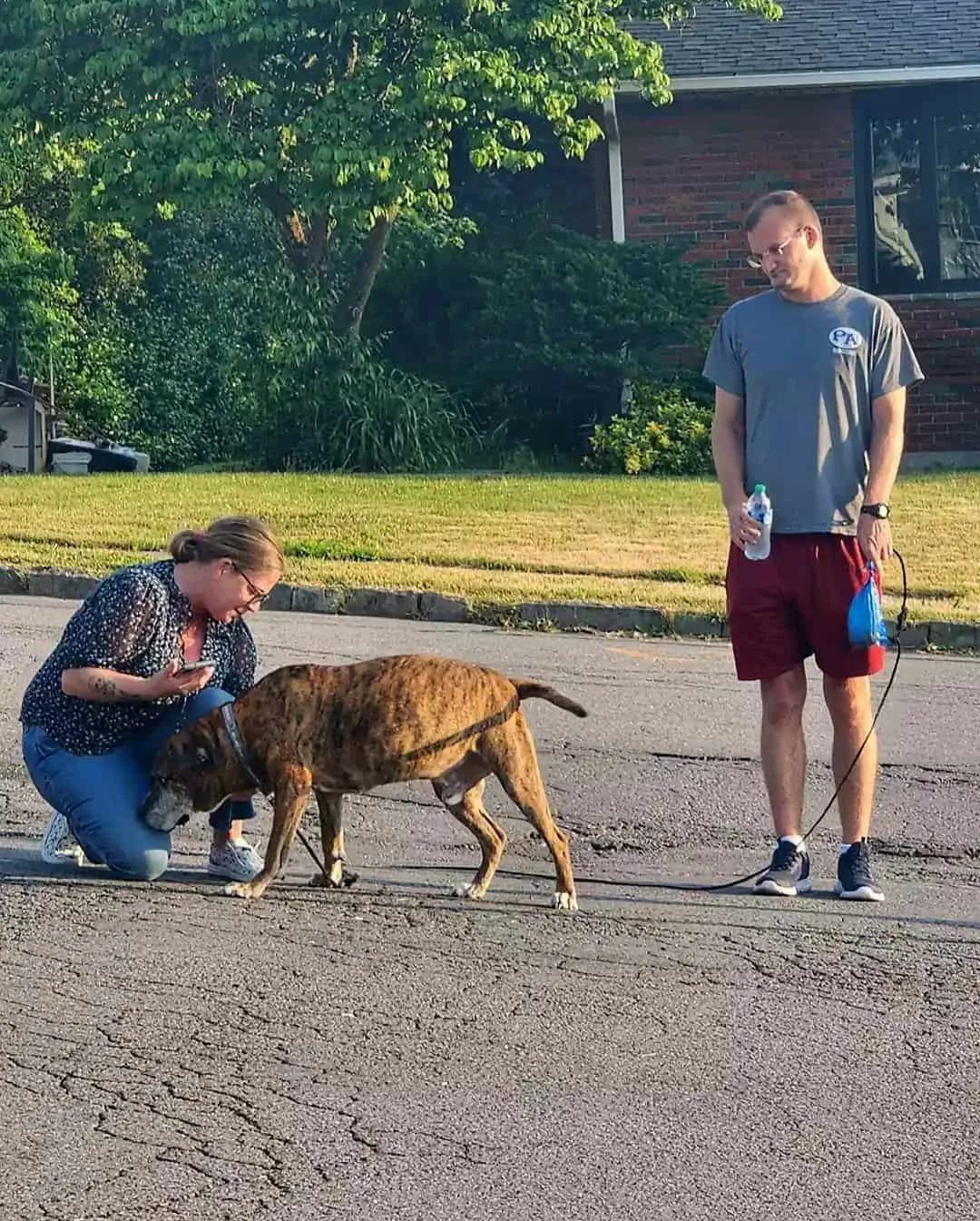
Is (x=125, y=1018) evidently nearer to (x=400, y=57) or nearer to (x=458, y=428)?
(x=458, y=428)

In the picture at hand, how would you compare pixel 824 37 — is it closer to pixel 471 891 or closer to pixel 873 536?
pixel 873 536

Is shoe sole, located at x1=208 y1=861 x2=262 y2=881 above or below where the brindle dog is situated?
below

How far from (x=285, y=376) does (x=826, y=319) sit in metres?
13.9

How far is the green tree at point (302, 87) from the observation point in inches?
784

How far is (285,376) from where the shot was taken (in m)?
19.9

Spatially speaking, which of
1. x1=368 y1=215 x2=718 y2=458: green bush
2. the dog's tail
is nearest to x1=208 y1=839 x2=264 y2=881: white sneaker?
the dog's tail

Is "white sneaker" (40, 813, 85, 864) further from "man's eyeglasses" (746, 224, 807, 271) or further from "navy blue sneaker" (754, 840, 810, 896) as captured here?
"man's eyeglasses" (746, 224, 807, 271)

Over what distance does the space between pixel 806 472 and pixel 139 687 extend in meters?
2.22

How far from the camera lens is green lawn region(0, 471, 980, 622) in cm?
1273

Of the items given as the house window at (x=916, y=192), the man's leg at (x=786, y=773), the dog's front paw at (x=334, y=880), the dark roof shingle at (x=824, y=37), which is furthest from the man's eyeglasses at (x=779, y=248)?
the house window at (x=916, y=192)

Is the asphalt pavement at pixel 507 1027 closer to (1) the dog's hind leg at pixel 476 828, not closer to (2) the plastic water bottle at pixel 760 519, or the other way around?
(1) the dog's hind leg at pixel 476 828

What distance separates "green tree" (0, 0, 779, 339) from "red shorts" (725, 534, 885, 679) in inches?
540

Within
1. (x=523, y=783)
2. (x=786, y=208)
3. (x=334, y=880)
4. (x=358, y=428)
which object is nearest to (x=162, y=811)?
(x=334, y=880)

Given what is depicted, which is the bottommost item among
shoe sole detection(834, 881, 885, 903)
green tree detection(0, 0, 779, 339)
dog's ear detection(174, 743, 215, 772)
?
shoe sole detection(834, 881, 885, 903)
